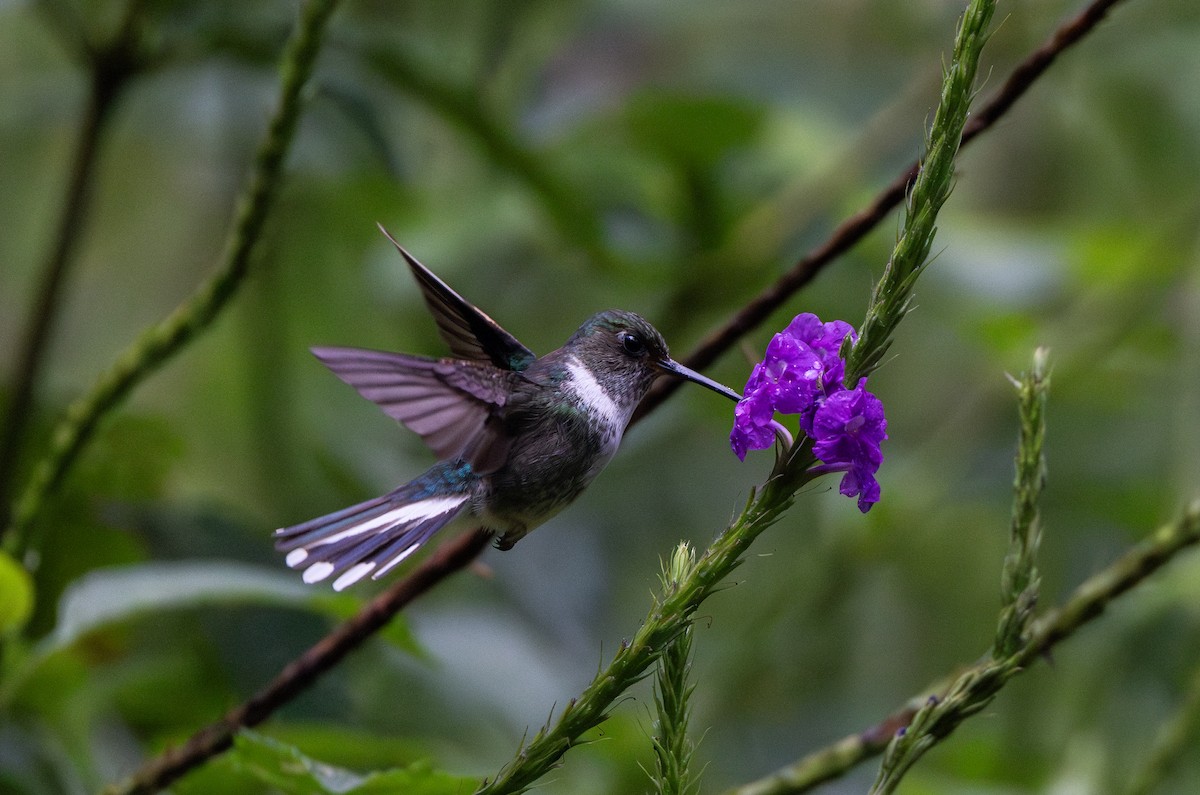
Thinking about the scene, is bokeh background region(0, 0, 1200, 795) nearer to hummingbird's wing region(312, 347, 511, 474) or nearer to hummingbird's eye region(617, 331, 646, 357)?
hummingbird's wing region(312, 347, 511, 474)

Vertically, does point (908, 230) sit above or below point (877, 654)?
below

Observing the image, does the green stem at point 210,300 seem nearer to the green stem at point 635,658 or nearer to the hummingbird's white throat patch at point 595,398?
the hummingbird's white throat patch at point 595,398

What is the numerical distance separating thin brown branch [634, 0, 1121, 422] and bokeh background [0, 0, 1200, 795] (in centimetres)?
65

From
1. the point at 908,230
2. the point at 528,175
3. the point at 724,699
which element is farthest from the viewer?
the point at 724,699

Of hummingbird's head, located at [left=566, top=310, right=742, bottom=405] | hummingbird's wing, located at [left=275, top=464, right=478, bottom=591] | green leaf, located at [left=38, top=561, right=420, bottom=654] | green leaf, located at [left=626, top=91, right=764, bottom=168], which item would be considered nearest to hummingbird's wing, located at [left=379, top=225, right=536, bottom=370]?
hummingbird's head, located at [left=566, top=310, right=742, bottom=405]

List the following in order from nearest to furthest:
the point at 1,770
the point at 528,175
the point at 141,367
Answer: the point at 141,367
the point at 1,770
the point at 528,175

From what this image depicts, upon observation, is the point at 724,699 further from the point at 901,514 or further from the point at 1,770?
the point at 1,770

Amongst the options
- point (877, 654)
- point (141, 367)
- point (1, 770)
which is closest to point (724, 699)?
point (877, 654)

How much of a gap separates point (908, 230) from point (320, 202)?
2905 millimetres

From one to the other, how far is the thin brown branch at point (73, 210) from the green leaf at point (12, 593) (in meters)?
0.80

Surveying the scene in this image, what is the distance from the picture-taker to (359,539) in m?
1.39

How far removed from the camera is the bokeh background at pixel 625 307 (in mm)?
2498

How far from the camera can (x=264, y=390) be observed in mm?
3154

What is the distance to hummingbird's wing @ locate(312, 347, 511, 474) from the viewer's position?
1.49 meters
